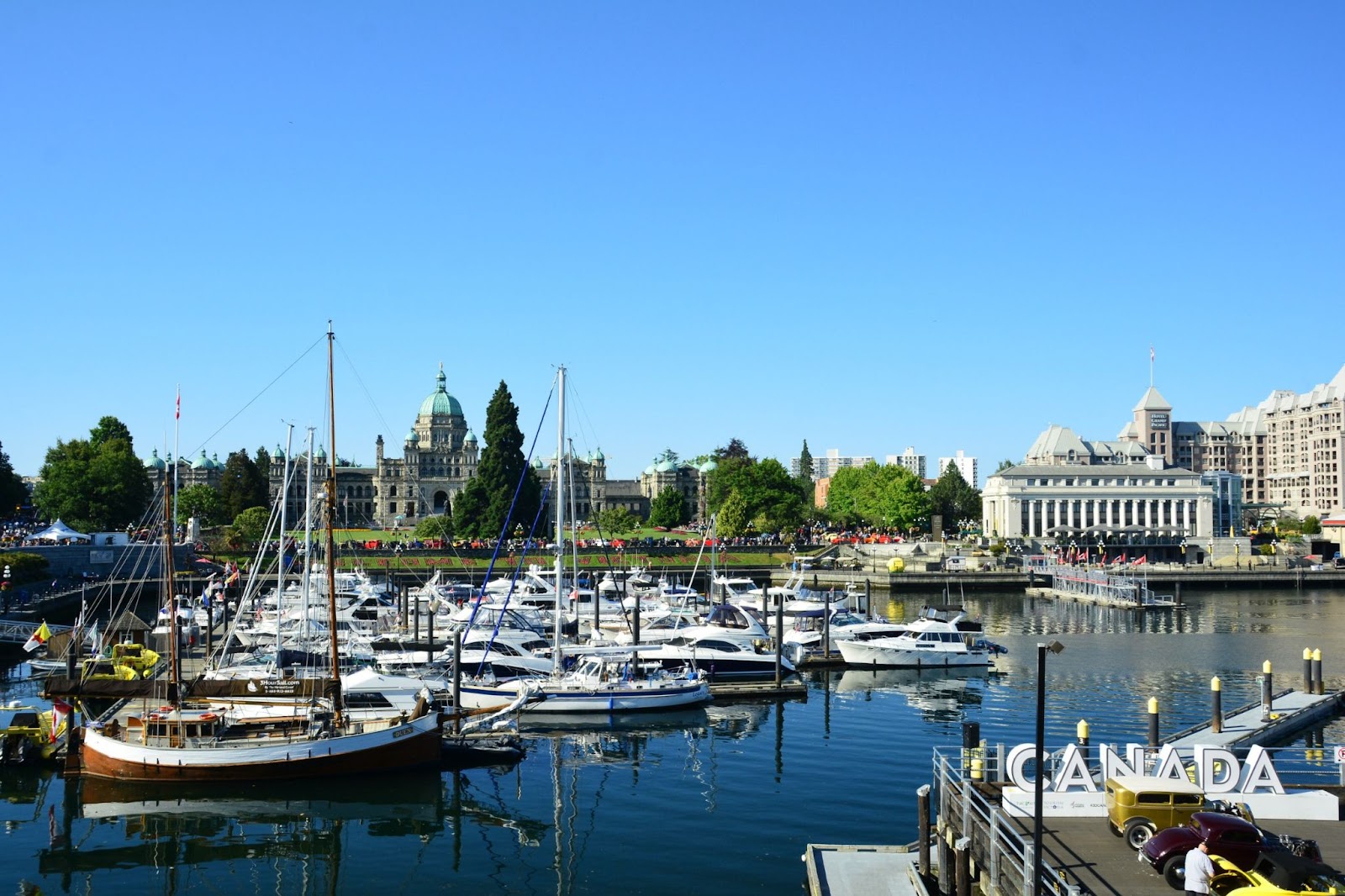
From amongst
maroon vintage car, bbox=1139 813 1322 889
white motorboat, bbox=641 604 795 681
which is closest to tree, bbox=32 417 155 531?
white motorboat, bbox=641 604 795 681

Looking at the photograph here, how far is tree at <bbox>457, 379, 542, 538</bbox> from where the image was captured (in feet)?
433

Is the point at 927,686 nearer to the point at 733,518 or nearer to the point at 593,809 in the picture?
the point at 593,809

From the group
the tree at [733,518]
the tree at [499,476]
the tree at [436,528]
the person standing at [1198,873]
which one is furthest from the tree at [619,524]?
the person standing at [1198,873]

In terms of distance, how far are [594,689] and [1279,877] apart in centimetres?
2937

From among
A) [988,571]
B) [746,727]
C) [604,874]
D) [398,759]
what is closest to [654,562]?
[988,571]

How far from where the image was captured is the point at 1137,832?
2045cm

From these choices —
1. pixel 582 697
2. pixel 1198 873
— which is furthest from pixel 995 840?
pixel 582 697

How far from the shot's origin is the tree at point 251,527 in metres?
125

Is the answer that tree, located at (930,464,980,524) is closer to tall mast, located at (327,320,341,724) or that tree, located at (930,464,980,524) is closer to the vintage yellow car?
tall mast, located at (327,320,341,724)

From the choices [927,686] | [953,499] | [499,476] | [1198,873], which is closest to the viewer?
[1198,873]

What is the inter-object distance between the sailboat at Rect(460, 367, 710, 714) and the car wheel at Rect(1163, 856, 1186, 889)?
26.9 meters

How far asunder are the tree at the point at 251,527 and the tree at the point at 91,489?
10457 mm

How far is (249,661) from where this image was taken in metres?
53.5

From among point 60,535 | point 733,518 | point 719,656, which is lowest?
point 719,656
